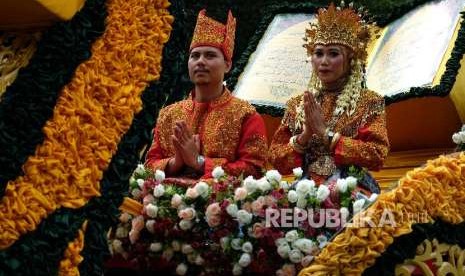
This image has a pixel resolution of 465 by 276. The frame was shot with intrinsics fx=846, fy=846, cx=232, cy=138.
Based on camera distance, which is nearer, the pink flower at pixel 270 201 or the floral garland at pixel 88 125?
the floral garland at pixel 88 125

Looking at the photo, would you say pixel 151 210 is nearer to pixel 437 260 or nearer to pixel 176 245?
pixel 176 245

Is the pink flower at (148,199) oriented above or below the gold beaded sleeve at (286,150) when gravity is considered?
below

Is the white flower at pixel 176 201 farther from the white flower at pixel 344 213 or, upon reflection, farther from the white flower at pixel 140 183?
the white flower at pixel 344 213

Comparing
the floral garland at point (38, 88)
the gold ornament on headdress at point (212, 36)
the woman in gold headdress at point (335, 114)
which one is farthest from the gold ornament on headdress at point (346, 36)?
the floral garland at point (38, 88)

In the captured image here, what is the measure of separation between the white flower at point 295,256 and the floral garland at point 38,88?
1.11m

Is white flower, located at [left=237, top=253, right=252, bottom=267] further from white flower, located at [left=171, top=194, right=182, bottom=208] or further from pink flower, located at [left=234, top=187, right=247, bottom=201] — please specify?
white flower, located at [left=171, top=194, right=182, bottom=208]

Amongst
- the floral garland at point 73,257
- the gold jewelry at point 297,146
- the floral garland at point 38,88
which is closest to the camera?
the floral garland at point 38,88

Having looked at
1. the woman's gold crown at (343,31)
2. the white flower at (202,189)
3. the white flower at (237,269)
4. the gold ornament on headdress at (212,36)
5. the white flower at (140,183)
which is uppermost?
the woman's gold crown at (343,31)

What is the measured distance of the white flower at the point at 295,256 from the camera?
9.53ft

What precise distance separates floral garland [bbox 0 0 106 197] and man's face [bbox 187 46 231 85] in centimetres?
190

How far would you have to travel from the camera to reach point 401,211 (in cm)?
261

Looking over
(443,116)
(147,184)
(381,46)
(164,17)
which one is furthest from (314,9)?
(164,17)

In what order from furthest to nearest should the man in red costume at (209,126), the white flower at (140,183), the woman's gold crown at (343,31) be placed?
the woman's gold crown at (343,31), the man in red costume at (209,126), the white flower at (140,183)

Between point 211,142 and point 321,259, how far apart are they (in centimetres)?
140
